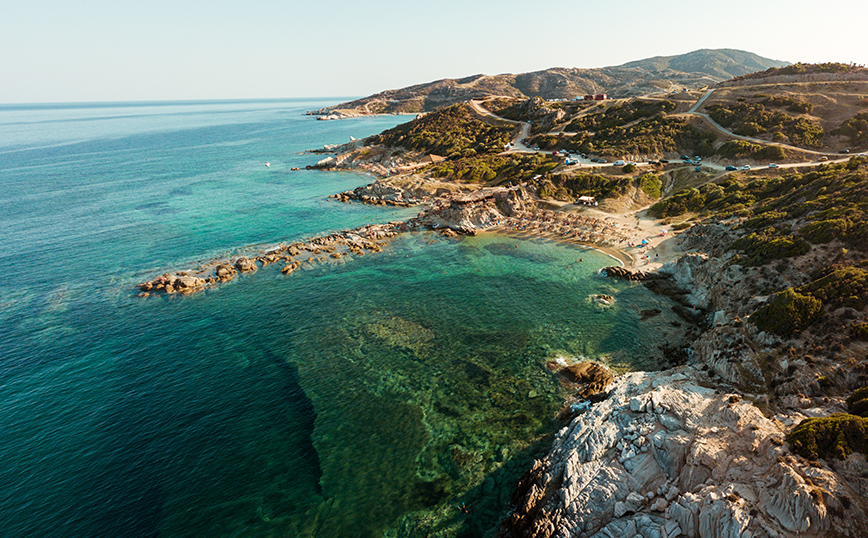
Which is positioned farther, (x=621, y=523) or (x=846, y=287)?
(x=846, y=287)

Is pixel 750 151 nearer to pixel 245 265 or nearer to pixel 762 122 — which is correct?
pixel 762 122

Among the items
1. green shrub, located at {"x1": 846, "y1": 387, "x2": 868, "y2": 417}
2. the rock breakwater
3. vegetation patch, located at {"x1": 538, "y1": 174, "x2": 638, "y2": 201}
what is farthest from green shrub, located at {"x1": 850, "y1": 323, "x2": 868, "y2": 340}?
the rock breakwater

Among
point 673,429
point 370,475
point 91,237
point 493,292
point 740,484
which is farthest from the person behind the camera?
point 91,237

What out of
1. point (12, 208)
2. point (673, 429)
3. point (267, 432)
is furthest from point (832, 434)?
point (12, 208)

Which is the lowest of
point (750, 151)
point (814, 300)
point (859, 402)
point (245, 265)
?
point (245, 265)

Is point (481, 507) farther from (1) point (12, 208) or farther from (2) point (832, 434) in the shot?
(1) point (12, 208)

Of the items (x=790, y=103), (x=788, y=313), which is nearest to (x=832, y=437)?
(x=788, y=313)

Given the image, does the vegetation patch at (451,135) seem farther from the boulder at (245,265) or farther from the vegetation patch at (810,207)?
the boulder at (245,265)
